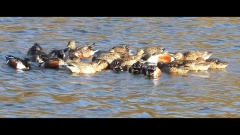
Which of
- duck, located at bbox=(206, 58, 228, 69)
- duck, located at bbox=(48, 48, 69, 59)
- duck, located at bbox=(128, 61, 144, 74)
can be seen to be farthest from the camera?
duck, located at bbox=(48, 48, 69, 59)

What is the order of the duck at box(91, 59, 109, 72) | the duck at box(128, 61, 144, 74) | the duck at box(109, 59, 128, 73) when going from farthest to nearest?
1. the duck at box(109, 59, 128, 73)
2. the duck at box(91, 59, 109, 72)
3. the duck at box(128, 61, 144, 74)

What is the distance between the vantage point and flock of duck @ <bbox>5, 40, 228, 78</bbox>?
12539mm

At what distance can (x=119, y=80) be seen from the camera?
39.0 ft

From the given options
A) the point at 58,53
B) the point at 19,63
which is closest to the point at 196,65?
the point at 58,53

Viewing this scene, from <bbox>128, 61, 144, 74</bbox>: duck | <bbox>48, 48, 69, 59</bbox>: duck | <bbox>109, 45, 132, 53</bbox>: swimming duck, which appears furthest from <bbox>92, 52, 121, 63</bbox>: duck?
<bbox>128, 61, 144, 74</bbox>: duck

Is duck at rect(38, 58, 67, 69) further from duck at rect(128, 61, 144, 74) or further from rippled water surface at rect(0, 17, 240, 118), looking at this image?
duck at rect(128, 61, 144, 74)

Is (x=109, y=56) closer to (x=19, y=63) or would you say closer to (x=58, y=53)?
(x=58, y=53)

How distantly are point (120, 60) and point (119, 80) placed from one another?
1.23 m

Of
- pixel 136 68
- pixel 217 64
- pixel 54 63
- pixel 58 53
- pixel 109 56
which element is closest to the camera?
pixel 136 68

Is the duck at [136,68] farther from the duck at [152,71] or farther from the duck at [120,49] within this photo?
the duck at [120,49]

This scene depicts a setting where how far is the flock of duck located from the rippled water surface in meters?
0.20

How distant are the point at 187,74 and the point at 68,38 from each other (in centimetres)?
453

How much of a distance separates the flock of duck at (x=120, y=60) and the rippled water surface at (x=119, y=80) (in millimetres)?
198

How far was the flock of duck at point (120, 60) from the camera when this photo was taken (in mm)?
12539
